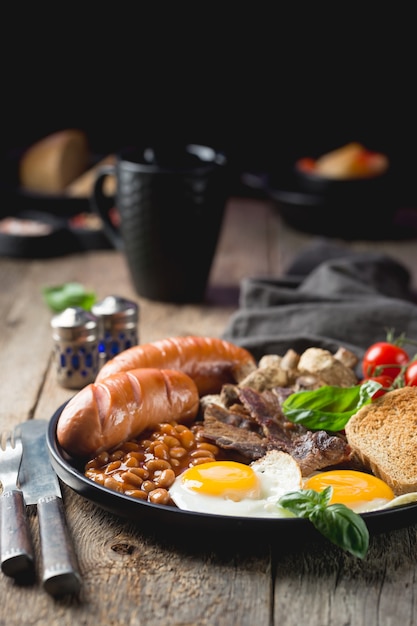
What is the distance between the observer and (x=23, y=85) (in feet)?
18.3

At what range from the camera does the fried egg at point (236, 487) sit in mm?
1839

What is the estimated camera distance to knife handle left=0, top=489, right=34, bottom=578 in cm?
174

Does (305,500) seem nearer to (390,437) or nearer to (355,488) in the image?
(355,488)

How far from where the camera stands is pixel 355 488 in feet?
6.18

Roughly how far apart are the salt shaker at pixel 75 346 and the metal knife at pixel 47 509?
0.38 m

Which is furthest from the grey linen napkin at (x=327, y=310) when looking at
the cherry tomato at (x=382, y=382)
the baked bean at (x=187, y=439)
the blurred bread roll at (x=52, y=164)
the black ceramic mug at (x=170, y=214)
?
the blurred bread roll at (x=52, y=164)

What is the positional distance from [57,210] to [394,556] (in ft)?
10.3

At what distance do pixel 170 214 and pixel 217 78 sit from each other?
2.34m

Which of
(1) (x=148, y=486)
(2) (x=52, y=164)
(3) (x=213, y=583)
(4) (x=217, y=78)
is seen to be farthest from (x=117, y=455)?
(4) (x=217, y=78)

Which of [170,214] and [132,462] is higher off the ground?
[170,214]

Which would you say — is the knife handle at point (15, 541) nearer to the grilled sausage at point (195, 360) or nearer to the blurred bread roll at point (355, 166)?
the grilled sausage at point (195, 360)

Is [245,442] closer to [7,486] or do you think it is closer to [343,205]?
[7,486]

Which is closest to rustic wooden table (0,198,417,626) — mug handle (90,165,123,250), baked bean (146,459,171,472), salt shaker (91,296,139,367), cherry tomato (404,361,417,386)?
baked bean (146,459,171,472)

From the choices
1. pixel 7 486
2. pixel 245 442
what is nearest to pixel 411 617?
pixel 245 442
